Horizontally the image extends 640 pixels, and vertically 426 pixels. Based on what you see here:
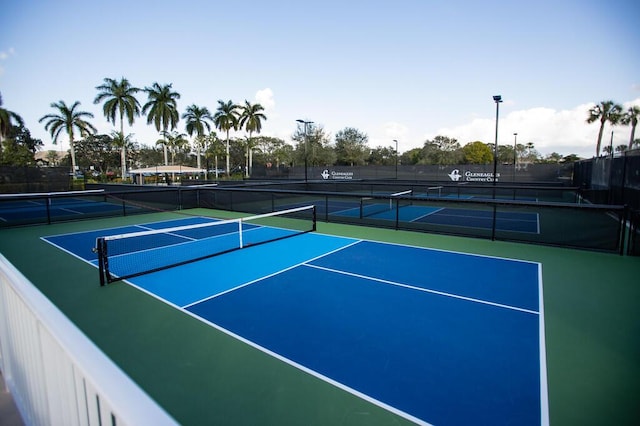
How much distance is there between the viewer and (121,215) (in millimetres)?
17281

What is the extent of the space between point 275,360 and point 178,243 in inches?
306

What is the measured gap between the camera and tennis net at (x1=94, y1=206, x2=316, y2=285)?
→ 7707mm

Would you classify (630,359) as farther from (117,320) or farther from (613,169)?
(613,169)

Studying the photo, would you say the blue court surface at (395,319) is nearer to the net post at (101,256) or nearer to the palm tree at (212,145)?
the net post at (101,256)

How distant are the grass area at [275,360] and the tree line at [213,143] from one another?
69.9 ft

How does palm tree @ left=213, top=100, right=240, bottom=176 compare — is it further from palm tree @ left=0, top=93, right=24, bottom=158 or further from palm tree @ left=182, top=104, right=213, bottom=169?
palm tree @ left=0, top=93, right=24, bottom=158

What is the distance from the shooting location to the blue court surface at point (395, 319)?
3783 millimetres

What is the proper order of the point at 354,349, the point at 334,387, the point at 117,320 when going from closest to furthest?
the point at 334,387, the point at 354,349, the point at 117,320

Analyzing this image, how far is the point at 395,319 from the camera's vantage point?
5547 millimetres

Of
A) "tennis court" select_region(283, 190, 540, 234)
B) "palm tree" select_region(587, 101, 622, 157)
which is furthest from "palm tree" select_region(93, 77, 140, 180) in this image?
"palm tree" select_region(587, 101, 622, 157)

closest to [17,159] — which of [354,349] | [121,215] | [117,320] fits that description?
[121,215]

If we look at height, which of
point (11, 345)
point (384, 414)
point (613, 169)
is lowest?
point (384, 414)

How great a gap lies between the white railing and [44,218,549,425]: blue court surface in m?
2.55

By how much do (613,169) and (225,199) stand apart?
17799 millimetres
